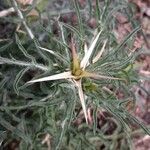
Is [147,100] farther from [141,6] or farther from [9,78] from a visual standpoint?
[9,78]

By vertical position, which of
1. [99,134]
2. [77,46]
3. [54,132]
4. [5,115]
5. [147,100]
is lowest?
[147,100]

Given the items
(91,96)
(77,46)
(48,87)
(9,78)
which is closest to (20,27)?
(9,78)

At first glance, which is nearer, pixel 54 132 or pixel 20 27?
pixel 54 132

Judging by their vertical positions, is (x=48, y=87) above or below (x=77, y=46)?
below

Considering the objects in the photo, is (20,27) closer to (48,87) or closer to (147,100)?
(48,87)

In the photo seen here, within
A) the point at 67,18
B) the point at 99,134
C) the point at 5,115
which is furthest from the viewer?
the point at 67,18

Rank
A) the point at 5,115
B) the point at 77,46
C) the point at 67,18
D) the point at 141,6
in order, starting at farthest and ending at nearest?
the point at 141,6, the point at 67,18, the point at 5,115, the point at 77,46

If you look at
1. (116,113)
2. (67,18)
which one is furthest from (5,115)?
(67,18)
